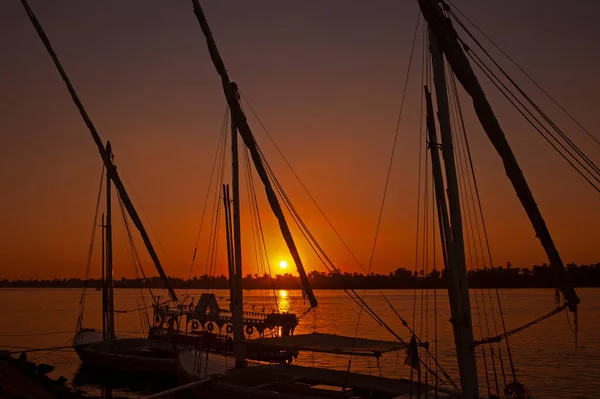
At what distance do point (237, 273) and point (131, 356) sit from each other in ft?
53.5

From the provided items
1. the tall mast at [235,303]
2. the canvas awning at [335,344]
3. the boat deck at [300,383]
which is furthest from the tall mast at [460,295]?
the tall mast at [235,303]

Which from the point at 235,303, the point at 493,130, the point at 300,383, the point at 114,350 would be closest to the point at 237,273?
the point at 235,303

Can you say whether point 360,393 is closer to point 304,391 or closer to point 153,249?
point 304,391

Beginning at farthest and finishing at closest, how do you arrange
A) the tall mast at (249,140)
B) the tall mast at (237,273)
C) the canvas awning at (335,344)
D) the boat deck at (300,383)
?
the tall mast at (237,273) → the tall mast at (249,140) → the canvas awning at (335,344) → the boat deck at (300,383)

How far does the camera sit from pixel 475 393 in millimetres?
13945

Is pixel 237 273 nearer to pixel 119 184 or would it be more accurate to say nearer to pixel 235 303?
pixel 235 303

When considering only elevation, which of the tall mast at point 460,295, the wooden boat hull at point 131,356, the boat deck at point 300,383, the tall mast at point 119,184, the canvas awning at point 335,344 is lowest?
the wooden boat hull at point 131,356

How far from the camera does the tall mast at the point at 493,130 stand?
42.6 ft

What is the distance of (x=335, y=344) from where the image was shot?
2142 cm

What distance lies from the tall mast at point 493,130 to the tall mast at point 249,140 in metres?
9.70

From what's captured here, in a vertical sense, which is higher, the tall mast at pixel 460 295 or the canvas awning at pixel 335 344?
the tall mast at pixel 460 295

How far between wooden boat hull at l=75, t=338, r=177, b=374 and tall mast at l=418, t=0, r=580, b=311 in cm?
2694

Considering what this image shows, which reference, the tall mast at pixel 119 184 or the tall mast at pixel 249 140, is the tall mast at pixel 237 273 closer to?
the tall mast at pixel 249 140

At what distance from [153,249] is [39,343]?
5317cm
